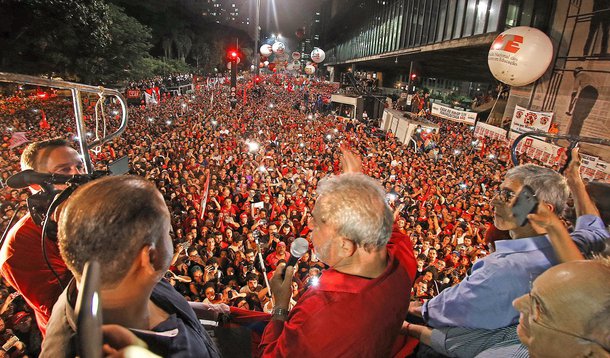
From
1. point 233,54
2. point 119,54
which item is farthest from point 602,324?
point 119,54

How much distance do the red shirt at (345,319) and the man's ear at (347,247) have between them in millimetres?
98

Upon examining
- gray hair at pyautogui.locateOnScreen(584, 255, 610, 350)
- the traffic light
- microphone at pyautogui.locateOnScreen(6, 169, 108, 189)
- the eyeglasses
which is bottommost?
gray hair at pyautogui.locateOnScreen(584, 255, 610, 350)

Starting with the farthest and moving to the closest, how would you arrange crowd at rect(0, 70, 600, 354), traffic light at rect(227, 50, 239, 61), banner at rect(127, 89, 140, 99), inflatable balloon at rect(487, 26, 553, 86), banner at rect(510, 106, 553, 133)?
traffic light at rect(227, 50, 239, 61) → banner at rect(127, 89, 140, 99) → banner at rect(510, 106, 553, 133) → inflatable balloon at rect(487, 26, 553, 86) → crowd at rect(0, 70, 600, 354)

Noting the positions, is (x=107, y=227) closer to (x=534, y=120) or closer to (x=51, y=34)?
(x=534, y=120)

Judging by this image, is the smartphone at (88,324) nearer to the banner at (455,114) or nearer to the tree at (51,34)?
the banner at (455,114)

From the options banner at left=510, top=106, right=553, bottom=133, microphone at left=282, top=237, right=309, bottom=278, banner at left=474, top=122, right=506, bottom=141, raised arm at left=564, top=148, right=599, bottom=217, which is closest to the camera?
microphone at left=282, top=237, right=309, bottom=278

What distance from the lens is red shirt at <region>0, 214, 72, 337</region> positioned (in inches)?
69.7

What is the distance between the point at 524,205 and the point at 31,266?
2584 millimetres

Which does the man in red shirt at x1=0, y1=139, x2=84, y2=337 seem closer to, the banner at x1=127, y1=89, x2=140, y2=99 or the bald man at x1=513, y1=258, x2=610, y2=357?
the bald man at x1=513, y1=258, x2=610, y2=357

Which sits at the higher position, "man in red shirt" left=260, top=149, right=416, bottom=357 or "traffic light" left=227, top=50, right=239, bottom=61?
"traffic light" left=227, top=50, right=239, bottom=61

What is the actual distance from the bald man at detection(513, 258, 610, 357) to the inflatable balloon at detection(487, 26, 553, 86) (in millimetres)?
9656

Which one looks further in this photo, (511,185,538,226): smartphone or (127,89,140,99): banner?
(127,89,140,99): banner

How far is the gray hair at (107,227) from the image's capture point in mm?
903

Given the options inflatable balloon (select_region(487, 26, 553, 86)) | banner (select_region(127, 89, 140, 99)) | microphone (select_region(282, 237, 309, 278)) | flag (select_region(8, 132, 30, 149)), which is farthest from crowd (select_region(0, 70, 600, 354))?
banner (select_region(127, 89, 140, 99))
